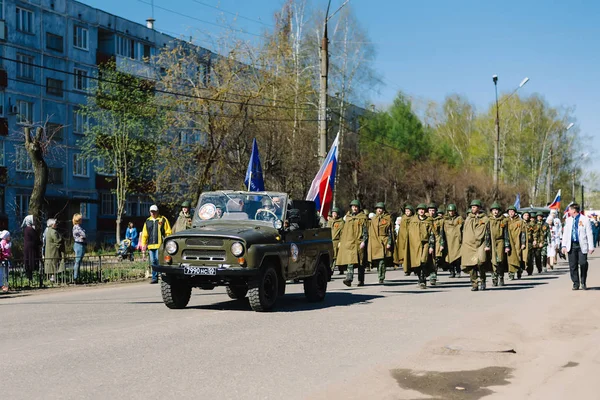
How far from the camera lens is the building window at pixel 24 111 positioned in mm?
50562

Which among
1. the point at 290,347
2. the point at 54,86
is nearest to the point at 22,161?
the point at 54,86

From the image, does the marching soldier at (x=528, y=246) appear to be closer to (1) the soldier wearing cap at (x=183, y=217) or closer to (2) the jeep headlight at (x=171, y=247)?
(1) the soldier wearing cap at (x=183, y=217)

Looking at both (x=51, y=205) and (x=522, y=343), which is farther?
(x=51, y=205)

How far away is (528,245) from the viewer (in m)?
26.4

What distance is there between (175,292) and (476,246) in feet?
26.2

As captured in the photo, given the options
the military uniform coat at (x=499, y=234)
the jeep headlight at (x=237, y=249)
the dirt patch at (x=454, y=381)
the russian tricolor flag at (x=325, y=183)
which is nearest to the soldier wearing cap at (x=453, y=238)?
the military uniform coat at (x=499, y=234)

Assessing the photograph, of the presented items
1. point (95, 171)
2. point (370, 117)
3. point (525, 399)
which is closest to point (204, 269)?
point (525, 399)

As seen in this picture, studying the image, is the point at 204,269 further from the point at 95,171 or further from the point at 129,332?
the point at 95,171

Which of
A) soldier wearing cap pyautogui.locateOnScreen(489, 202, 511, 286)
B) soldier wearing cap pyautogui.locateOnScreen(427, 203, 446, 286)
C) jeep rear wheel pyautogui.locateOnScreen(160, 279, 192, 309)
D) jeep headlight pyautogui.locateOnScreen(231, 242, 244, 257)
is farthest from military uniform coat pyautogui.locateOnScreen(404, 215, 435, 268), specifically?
jeep headlight pyautogui.locateOnScreen(231, 242, 244, 257)

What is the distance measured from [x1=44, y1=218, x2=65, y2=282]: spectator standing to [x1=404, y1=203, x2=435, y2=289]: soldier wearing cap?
8396mm

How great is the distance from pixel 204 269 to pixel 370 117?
6150 centimetres

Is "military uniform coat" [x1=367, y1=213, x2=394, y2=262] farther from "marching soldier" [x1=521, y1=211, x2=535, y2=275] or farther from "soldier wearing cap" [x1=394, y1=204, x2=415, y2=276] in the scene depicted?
"marching soldier" [x1=521, y1=211, x2=535, y2=275]

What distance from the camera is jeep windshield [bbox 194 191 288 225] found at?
14602 millimetres

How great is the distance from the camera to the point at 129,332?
36.8ft
